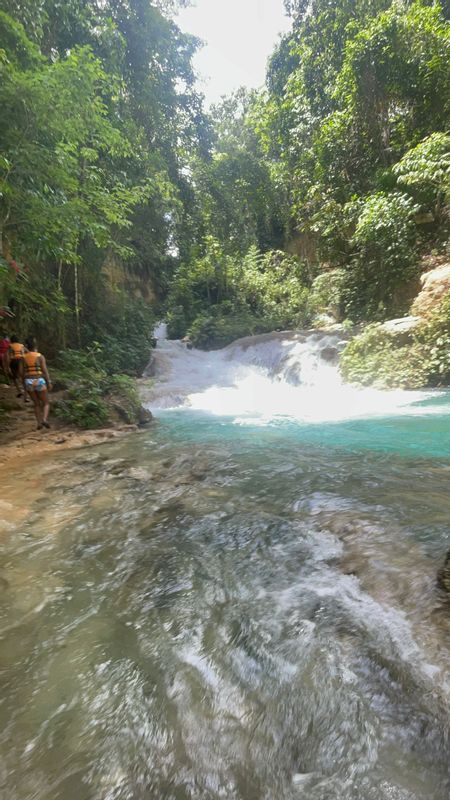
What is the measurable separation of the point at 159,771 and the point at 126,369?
1350cm

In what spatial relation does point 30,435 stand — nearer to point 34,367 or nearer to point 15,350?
point 34,367

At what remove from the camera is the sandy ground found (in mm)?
5920

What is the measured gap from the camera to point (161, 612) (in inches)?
87.7

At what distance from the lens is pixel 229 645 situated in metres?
1.97

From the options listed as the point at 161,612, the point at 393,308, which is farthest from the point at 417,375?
the point at 161,612

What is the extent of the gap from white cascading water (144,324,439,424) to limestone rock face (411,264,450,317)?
2.48m

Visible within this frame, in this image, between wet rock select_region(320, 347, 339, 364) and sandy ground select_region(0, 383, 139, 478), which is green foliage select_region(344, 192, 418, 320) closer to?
wet rock select_region(320, 347, 339, 364)

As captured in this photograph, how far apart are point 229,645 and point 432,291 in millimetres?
11810

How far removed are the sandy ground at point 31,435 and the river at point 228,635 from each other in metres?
1.49

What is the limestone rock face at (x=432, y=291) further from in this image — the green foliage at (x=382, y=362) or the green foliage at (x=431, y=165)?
the green foliage at (x=431, y=165)

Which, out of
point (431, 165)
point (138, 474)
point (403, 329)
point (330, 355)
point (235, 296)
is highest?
point (431, 165)

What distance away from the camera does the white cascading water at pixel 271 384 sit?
29.6ft

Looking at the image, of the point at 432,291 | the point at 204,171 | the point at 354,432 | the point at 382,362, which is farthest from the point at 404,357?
the point at 204,171

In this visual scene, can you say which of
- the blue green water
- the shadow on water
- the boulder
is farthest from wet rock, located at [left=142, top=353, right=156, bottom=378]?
the shadow on water
